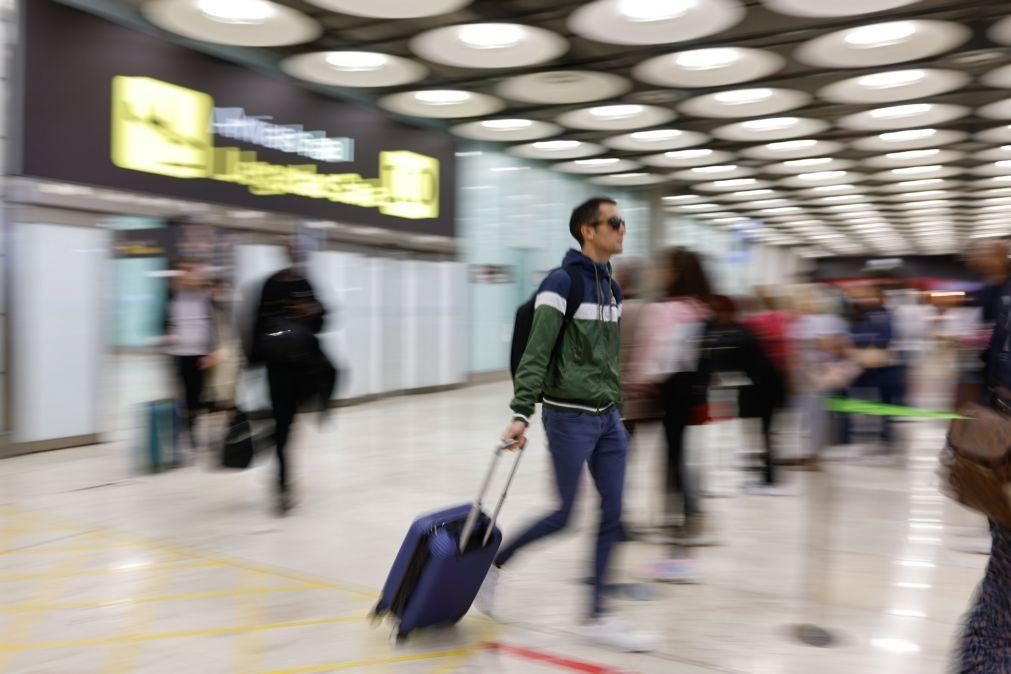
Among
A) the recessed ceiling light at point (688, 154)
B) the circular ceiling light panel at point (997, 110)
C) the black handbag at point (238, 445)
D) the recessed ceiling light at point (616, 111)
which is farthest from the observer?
the recessed ceiling light at point (688, 154)

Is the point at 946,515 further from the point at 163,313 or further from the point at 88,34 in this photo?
the point at 88,34

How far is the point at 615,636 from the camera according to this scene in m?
3.03

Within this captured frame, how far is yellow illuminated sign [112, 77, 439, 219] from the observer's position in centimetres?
800

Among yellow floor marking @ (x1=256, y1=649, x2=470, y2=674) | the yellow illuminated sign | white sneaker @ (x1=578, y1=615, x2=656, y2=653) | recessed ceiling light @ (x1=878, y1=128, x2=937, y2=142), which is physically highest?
recessed ceiling light @ (x1=878, y1=128, x2=937, y2=142)

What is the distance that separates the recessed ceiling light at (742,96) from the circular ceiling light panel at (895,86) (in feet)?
2.73

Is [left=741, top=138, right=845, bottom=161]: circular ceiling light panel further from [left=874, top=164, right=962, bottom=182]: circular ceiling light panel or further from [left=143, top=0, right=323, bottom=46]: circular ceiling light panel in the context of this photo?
[left=143, top=0, right=323, bottom=46]: circular ceiling light panel

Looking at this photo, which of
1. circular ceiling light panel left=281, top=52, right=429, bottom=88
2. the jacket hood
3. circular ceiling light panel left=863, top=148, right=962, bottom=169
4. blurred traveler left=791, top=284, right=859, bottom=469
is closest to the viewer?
the jacket hood

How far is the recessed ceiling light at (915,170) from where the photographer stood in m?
17.8

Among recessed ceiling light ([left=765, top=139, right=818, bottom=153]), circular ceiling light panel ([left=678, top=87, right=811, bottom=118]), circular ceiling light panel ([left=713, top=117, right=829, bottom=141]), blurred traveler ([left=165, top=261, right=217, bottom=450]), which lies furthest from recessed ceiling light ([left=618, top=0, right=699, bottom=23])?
recessed ceiling light ([left=765, top=139, right=818, bottom=153])

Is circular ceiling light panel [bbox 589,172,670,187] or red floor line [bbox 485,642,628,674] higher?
circular ceiling light panel [bbox 589,172,670,187]

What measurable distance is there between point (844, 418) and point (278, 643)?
5.94 m

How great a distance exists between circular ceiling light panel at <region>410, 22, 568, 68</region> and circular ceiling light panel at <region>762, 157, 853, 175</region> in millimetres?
9370

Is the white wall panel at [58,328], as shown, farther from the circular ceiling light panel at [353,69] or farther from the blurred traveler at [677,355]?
the blurred traveler at [677,355]

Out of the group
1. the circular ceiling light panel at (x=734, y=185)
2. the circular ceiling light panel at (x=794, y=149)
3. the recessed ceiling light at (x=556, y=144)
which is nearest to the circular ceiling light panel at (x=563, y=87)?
the recessed ceiling light at (x=556, y=144)
